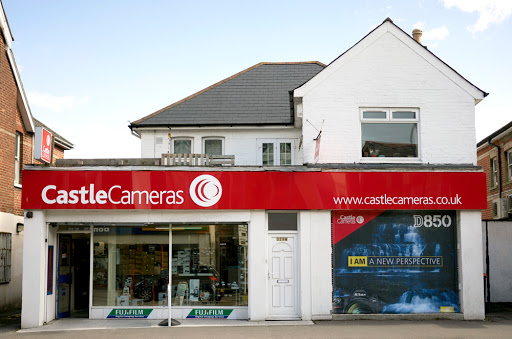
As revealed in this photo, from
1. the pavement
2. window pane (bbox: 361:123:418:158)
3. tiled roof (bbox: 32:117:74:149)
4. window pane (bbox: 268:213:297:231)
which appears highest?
tiled roof (bbox: 32:117:74:149)

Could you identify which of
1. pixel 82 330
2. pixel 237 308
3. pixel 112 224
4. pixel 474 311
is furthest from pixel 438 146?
pixel 82 330

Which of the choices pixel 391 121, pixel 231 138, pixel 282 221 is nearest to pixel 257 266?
pixel 282 221

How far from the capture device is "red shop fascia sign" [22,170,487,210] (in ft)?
47.5

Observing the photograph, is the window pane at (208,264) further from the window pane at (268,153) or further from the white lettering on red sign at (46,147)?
the window pane at (268,153)

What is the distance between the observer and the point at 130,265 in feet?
50.0

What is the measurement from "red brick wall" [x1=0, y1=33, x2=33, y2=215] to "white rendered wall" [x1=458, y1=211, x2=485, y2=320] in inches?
570

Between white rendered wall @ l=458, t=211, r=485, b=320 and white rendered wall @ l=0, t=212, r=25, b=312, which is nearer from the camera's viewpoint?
white rendered wall @ l=458, t=211, r=485, b=320

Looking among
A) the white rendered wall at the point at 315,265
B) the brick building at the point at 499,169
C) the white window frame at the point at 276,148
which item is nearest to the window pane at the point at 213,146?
the white window frame at the point at 276,148

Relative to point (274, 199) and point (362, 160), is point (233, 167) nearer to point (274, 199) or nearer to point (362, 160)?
point (274, 199)

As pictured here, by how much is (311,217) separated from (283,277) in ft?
5.93

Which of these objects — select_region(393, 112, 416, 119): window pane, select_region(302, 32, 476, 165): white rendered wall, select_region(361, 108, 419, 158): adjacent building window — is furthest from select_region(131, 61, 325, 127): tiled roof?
select_region(393, 112, 416, 119): window pane

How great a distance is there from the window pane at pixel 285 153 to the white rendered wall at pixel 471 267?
7.48m

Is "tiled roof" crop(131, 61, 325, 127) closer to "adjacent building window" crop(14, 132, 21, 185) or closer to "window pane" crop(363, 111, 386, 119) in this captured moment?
"adjacent building window" crop(14, 132, 21, 185)

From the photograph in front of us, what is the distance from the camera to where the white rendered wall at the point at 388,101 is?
15.3m
